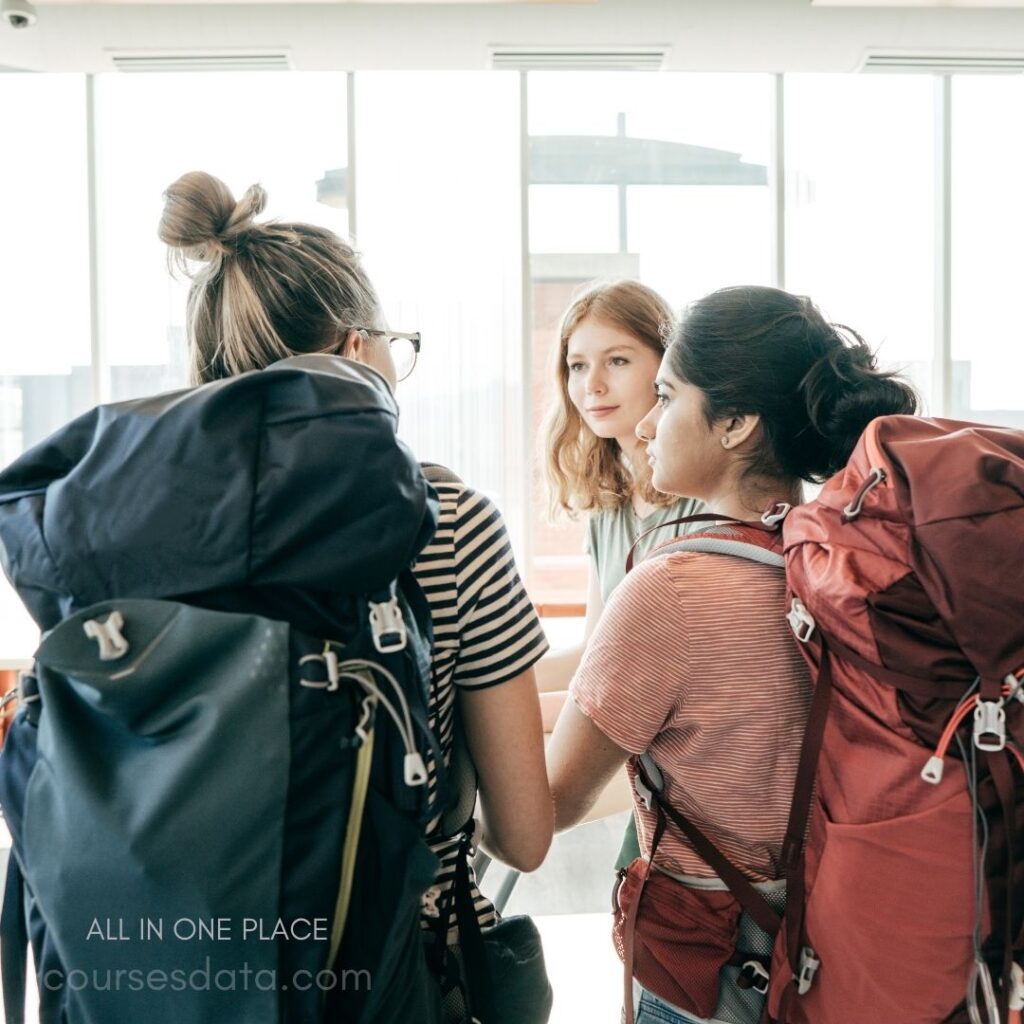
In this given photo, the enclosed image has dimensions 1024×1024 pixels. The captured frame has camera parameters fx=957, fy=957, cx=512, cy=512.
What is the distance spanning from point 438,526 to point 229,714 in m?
0.27

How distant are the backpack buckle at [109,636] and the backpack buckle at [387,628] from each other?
0.19m

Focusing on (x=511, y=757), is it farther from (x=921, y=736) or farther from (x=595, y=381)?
(x=595, y=381)

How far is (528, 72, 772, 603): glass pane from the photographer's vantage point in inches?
214

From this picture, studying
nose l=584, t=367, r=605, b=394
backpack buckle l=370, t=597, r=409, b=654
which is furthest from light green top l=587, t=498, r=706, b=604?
backpack buckle l=370, t=597, r=409, b=654

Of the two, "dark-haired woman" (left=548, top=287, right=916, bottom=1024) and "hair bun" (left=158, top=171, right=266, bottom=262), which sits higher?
"hair bun" (left=158, top=171, right=266, bottom=262)

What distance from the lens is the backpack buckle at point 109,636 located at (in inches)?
28.1

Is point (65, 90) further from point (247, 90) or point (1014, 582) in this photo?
point (1014, 582)

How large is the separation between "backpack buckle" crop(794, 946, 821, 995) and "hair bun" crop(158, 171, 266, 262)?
3.12ft

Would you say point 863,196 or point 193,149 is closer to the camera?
point 193,149

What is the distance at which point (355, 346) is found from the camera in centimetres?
105

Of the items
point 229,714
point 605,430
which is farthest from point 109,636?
point 605,430

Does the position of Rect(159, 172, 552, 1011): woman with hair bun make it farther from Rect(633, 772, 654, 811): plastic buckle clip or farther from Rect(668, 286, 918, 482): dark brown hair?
Rect(668, 286, 918, 482): dark brown hair

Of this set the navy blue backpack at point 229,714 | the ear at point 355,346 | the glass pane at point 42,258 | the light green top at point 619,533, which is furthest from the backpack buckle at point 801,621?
the glass pane at point 42,258

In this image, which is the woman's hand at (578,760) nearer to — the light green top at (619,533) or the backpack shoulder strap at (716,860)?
the backpack shoulder strap at (716,860)
